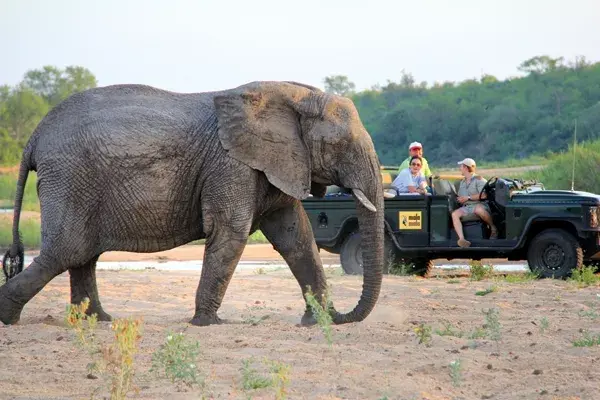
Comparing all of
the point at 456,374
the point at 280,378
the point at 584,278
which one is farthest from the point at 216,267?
the point at 584,278

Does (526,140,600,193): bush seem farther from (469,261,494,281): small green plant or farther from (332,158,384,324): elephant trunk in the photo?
(332,158,384,324): elephant trunk

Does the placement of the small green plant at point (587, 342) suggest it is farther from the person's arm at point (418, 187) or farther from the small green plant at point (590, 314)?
the person's arm at point (418, 187)

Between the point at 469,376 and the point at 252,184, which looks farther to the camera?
the point at 252,184

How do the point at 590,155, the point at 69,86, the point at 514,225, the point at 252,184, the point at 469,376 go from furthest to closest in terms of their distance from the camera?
→ 1. the point at 69,86
2. the point at 590,155
3. the point at 514,225
4. the point at 252,184
5. the point at 469,376

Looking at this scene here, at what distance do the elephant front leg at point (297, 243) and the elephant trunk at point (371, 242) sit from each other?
2.42 ft

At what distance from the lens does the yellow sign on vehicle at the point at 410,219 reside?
57.0 ft

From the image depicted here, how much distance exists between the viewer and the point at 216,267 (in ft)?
38.4

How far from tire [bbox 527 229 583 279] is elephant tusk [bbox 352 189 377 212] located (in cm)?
602

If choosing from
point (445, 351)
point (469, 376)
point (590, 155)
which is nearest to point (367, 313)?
point (445, 351)

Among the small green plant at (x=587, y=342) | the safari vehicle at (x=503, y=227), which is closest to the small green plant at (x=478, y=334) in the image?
the small green plant at (x=587, y=342)

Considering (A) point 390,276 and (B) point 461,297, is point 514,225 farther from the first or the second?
(B) point 461,297

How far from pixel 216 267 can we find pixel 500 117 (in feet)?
132

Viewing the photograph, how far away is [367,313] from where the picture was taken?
1159cm

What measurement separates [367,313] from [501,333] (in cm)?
139
